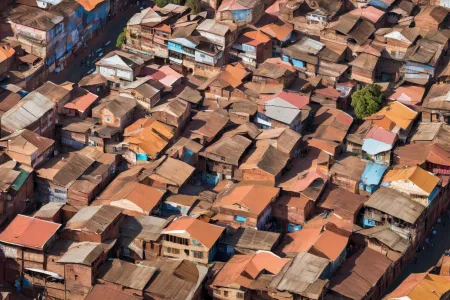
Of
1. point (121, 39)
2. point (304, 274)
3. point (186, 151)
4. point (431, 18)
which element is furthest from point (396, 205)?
point (121, 39)

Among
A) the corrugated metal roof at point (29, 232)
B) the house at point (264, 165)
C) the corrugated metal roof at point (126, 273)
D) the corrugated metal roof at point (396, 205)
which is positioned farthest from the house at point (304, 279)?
the corrugated metal roof at point (29, 232)

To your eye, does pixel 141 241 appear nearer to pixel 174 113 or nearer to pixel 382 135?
pixel 174 113

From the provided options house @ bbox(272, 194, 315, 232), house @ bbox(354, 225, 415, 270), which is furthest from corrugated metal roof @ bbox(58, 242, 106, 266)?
house @ bbox(354, 225, 415, 270)

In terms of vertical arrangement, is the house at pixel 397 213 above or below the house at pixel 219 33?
below

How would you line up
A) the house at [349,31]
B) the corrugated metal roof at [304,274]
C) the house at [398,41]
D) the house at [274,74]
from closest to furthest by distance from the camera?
the corrugated metal roof at [304,274]
the house at [274,74]
the house at [398,41]
the house at [349,31]

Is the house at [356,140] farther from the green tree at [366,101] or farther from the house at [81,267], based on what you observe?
the house at [81,267]

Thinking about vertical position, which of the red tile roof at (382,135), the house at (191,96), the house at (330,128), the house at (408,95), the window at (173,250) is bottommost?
the window at (173,250)

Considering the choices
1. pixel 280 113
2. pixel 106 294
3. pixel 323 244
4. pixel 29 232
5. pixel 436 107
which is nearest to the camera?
pixel 106 294
